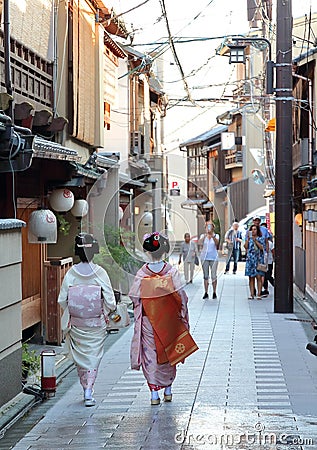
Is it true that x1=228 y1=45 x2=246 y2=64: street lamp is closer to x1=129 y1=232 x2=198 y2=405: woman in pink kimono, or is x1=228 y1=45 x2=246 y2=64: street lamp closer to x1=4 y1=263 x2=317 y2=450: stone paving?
x1=4 y1=263 x2=317 y2=450: stone paving

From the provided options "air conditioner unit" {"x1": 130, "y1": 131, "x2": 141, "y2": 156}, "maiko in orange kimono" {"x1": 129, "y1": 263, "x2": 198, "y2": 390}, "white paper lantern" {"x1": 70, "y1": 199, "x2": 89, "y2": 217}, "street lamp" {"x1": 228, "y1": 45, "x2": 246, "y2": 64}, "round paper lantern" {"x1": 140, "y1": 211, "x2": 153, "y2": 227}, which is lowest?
"maiko in orange kimono" {"x1": 129, "y1": 263, "x2": 198, "y2": 390}

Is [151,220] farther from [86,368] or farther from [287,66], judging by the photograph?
[86,368]

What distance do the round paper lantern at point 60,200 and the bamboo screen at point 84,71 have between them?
2355mm

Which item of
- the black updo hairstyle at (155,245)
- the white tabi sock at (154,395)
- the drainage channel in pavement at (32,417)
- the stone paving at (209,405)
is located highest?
the black updo hairstyle at (155,245)

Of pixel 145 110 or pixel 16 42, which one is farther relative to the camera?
pixel 145 110

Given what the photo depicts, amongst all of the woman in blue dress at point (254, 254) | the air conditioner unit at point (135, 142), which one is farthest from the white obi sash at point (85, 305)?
the air conditioner unit at point (135, 142)

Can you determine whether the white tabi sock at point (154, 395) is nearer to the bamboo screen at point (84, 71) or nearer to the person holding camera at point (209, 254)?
the bamboo screen at point (84, 71)

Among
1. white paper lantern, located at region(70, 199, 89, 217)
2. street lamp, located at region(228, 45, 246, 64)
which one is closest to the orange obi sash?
white paper lantern, located at region(70, 199, 89, 217)

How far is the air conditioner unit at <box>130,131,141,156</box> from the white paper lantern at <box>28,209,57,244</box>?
50.9 feet

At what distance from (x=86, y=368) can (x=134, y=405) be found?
0.77 m

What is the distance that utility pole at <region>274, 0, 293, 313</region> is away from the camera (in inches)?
749

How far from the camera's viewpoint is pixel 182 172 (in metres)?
12.5

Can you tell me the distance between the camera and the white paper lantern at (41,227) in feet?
44.5

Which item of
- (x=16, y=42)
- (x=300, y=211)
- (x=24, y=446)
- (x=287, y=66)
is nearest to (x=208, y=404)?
(x=24, y=446)
